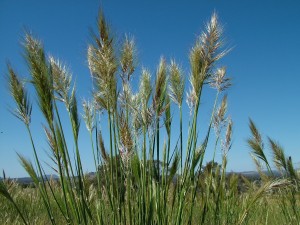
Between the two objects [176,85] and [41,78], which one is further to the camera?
[176,85]

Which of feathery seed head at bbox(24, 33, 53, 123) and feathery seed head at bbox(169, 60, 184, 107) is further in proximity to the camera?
feathery seed head at bbox(169, 60, 184, 107)

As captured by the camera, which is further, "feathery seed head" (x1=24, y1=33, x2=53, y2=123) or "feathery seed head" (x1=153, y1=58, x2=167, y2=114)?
"feathery seed head" (x1=153, y1=58, x2=167, y2=114)

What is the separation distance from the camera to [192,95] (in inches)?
97.2

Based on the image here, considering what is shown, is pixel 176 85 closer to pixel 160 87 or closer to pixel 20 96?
pixel 160 87

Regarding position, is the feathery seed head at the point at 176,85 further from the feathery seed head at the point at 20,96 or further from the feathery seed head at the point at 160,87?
the feathery seed head at the point at 20,96

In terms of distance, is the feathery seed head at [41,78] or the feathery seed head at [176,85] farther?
the feathery seed head at [176,85]

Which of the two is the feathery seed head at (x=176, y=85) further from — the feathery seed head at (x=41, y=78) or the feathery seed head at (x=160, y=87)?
the feathery seed head at (x=41, y=78)

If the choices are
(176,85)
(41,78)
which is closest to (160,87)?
(176,85)

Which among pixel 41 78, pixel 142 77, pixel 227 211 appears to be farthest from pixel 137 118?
pixel 227 211

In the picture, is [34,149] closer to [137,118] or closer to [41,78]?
[41,78]

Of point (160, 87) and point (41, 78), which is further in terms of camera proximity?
point (160, 87)

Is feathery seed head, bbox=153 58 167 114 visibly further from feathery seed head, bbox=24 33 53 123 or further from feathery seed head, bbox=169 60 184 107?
feathery seed head, bbox=24 33 53 123

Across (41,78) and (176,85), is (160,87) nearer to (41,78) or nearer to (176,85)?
(176,85)

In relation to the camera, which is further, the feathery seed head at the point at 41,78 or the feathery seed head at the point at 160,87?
the feathery seed head at the point at 160,87
